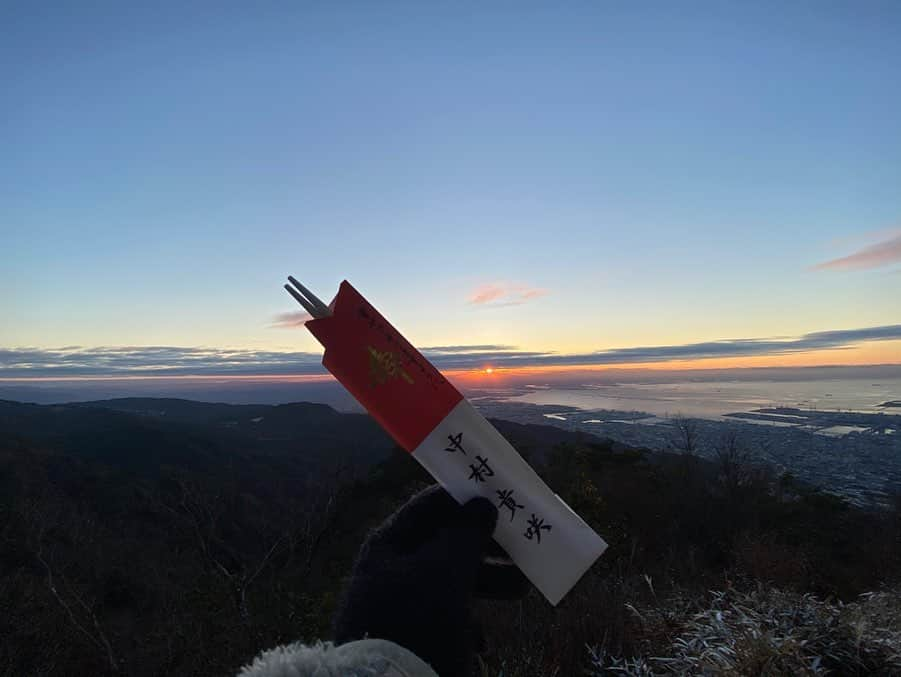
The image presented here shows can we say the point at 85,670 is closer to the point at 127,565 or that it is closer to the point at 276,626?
the point at 276,626

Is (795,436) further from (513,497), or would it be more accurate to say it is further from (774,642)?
(513,497)

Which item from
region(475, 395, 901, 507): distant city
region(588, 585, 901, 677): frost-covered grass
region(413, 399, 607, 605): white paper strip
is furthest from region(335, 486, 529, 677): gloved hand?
region(475, 395, 901, 507): distant city

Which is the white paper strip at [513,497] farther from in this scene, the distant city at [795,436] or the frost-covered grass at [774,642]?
the distant city at [795,436]

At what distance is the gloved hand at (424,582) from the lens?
1.30 m

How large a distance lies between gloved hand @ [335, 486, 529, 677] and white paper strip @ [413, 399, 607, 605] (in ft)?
0.36

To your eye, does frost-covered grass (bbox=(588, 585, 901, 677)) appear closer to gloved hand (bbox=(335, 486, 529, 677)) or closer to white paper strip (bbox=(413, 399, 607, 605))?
white paper strip (bbox=(413, 399, 607, 605))

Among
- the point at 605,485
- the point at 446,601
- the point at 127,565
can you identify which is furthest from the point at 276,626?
the point at 127,565

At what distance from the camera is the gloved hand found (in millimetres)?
1298

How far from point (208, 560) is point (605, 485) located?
12991mm

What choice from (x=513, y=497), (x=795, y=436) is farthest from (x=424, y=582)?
(x=795, y=436)

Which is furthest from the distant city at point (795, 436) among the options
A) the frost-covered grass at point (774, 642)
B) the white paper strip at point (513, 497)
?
the white paper strip at point (513, 497)

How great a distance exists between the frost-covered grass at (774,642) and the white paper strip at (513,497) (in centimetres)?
270

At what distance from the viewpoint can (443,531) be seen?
62.0 inches

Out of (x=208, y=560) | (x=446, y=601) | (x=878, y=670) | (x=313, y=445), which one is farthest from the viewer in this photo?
(x=313, y=445)
